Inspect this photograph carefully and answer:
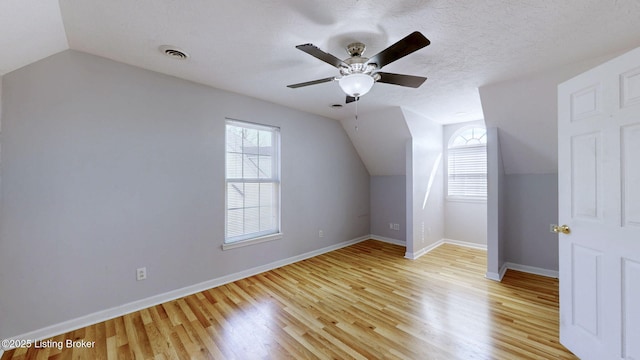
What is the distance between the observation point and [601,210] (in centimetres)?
159

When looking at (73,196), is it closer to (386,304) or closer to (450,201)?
(386,304)

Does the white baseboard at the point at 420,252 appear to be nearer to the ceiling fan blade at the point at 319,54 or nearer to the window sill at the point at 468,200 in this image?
the window sill at the point at 468,200

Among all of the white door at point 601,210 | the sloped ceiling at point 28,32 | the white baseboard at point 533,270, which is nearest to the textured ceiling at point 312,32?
the sloped ceiling at point 28,32

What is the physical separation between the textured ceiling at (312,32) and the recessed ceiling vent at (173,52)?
7 cm

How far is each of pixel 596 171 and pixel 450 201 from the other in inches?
130

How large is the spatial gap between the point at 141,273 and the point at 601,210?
3.88 m

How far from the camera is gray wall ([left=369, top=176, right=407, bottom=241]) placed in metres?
4.86

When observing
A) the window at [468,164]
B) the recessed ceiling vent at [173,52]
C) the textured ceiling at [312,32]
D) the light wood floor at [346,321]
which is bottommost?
the light wood floor at [346,321]

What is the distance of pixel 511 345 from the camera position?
1896mm

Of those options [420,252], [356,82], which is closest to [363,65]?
[356,82]

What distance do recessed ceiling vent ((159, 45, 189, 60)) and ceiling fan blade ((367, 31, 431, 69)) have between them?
1.65m

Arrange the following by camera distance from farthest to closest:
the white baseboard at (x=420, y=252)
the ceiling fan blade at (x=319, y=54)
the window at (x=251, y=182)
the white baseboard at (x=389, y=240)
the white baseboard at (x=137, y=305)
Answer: the white baseboard at (x=389, y=240)
the white baseboard at (x=420, y=252)
the window at (x=251, y=182)
the white baseboard at (x=137, y=305)
the ceiling fan blade at (x=319, y=54)

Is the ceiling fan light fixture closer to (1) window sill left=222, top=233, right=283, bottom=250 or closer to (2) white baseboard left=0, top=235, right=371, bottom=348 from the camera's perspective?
(1) window sill left=222, top=233, right=283, bottom=250

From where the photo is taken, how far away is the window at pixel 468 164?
14.3ft
